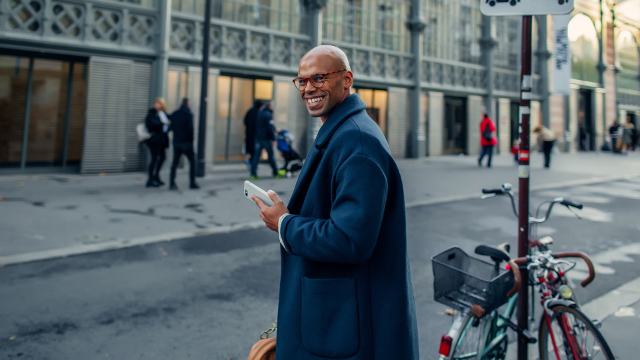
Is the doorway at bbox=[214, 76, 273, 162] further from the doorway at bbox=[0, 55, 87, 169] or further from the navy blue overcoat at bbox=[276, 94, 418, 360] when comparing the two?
the navy blue overcoat at bbox=[276, 94, 418, 360]

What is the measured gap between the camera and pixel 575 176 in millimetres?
15547

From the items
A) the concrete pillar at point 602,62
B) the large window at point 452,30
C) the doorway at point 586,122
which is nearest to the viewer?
the large window at point 452,30

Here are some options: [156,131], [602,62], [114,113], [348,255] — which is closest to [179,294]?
[348,255]

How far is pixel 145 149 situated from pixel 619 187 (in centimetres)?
1383

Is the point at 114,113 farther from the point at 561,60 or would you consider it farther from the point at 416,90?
the point at 561,60

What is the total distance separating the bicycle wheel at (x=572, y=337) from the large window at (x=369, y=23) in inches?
714

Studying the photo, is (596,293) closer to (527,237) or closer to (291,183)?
(527,237)

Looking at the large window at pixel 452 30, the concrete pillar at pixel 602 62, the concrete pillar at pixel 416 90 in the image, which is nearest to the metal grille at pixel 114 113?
the concrete pillar at pixel 416 90

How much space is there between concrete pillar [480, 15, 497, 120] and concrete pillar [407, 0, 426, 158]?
5118 millimetres

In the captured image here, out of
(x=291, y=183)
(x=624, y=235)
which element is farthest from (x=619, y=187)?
(x=291, y=183)

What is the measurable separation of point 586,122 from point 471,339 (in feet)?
111

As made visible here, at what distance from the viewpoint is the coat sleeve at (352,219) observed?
1560 mm

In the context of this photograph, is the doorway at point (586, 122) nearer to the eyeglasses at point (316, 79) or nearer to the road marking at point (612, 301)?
the road marking at point (612, 301)

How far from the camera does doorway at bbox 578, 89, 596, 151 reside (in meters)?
31.2
